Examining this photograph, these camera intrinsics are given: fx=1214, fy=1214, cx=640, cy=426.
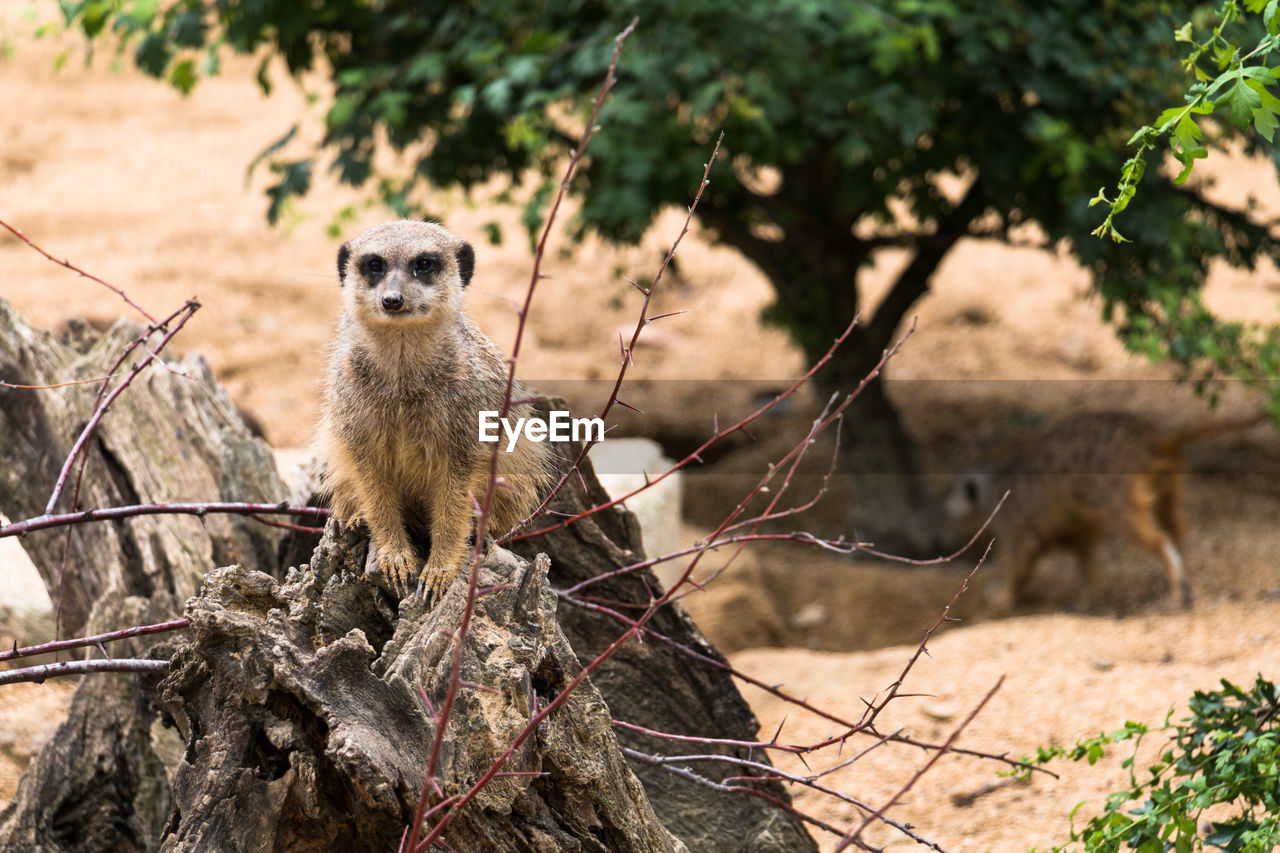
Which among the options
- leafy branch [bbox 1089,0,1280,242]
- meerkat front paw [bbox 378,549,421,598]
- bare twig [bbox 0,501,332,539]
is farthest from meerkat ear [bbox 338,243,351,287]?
leafy branch [bbox 1089,0,1280,242]

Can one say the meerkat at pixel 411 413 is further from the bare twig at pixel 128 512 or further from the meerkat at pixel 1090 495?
the meerkat at pixel 1090 495

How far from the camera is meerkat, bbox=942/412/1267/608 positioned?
541 centimetres

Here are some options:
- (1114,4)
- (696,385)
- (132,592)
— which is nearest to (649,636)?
(132,592)

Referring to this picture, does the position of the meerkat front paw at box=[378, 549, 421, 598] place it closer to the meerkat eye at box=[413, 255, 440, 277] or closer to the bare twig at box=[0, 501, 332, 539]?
the bare twig at box=[0, 501, 332, 539]

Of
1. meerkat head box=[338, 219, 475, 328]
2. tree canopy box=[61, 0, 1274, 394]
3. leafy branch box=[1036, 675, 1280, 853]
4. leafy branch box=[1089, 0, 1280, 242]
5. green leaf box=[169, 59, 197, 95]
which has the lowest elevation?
leafy branch box=[1036, 675, 1280, 853]

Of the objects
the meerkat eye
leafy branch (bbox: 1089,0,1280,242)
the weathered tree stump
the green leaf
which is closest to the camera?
leafy branch (bbox: 1089,0,1280,242)

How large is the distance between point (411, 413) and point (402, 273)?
272mm

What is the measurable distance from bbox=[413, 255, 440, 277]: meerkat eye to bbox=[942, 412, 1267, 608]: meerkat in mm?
3898

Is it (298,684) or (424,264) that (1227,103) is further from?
(298,684)

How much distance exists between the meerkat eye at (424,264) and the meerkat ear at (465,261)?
104 millimetres

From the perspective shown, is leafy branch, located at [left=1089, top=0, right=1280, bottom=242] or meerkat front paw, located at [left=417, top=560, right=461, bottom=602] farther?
meerkat front paw, located at [left=417, top=560, right=461, bottom=602]

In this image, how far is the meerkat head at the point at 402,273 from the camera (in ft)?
7.51

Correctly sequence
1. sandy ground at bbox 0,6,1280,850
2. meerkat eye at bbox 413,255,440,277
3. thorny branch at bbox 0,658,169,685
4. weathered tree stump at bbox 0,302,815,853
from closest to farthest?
weathered tree stump at bbox 0,302,815,853 < thorny branch at bbox 0,658,169,685 < meerkat eye at bbox 413,255,440,277 < sandy ground at bbox 0,6,1280,850

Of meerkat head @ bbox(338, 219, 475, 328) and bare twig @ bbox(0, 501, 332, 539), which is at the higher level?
meerkat head @ bbox(338, 219, 475, 328)
